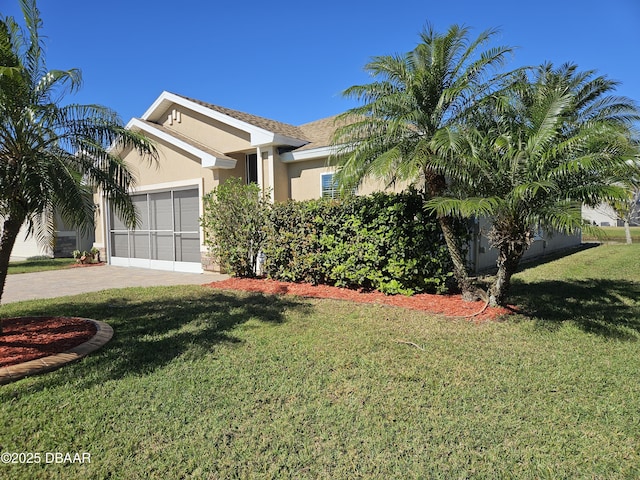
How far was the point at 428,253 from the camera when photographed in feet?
28.3

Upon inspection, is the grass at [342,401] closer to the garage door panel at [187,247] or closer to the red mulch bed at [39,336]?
→ the red mulch bed at [39,336]

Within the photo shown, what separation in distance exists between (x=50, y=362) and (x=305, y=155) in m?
8.83

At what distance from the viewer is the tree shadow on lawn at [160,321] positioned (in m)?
4.98

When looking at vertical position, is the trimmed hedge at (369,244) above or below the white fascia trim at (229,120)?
below

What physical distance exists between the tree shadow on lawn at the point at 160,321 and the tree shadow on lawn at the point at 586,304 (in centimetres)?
464

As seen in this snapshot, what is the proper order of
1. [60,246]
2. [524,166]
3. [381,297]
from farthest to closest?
[60,246], [381,297], [524,166]

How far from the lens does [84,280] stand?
12391 millimetres

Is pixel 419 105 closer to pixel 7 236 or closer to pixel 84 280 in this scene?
pixel 7 236

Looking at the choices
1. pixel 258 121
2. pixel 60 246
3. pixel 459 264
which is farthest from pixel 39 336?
pixel 60 246

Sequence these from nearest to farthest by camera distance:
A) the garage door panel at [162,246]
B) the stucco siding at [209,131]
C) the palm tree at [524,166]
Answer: the palm tree at [524,166] → the stucco siding at [209,131] → the garage door panel at [162,246]

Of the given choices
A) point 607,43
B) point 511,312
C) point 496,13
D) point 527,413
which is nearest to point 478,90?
point 496,13

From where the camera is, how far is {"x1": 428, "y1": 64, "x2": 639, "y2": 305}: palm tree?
6.03 metres

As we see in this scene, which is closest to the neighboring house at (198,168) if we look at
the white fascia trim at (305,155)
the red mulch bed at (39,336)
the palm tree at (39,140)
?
the white fascia trim at (305,155)

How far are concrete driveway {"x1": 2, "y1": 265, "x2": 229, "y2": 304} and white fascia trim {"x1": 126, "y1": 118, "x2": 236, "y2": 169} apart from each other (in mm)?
3670
